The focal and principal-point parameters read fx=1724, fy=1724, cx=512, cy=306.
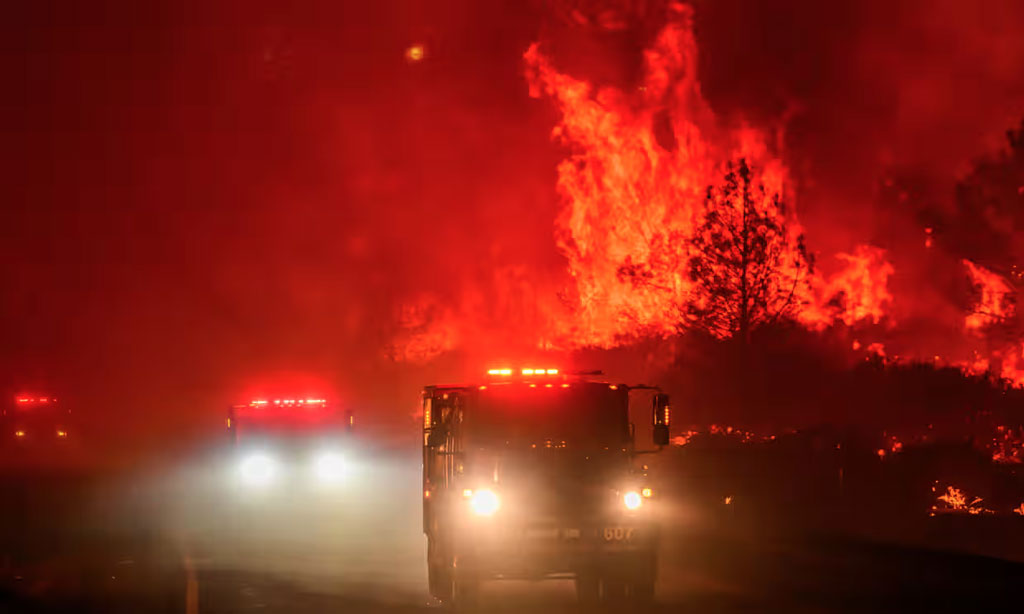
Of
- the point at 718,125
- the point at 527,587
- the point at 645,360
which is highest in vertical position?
the point at 718,125

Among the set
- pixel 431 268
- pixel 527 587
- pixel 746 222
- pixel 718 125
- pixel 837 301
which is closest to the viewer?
pixel 527 587

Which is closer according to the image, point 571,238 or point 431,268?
point 571,238

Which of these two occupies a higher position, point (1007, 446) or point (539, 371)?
point (539, 371)

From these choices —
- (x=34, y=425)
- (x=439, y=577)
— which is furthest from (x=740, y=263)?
(x=34, y=425)

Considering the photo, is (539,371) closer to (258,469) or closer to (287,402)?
(287,402)

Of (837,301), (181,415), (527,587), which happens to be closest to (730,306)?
(837,301)

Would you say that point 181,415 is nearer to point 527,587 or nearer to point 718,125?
point 718,125

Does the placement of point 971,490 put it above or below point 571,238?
below

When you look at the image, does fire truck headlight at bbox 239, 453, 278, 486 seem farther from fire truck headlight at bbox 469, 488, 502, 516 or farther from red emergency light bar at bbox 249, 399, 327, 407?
fire truck headlight at bbox 469, 488, 502, 516

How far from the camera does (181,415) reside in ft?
299

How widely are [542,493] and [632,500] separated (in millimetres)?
934

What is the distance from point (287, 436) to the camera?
46594 millimetres

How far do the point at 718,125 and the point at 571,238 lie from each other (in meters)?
5.98

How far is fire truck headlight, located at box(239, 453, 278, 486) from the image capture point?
47.3 meters
